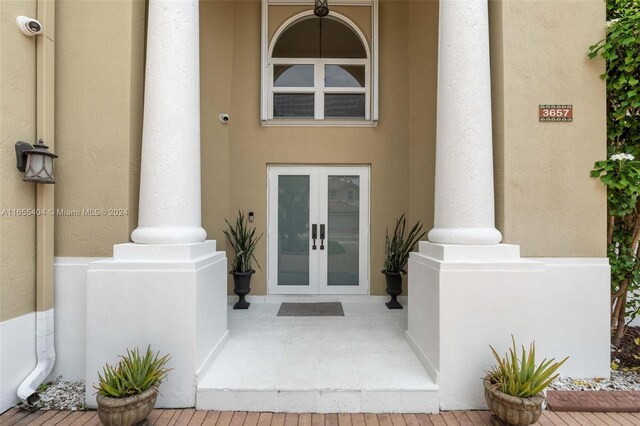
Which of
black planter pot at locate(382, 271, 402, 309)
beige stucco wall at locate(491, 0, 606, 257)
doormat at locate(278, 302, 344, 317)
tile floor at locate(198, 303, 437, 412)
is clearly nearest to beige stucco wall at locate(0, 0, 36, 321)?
tile floor at locate(198, 303, 437, 412)

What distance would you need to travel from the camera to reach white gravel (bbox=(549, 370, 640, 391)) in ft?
9.00

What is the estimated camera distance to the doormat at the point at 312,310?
4.36 meters

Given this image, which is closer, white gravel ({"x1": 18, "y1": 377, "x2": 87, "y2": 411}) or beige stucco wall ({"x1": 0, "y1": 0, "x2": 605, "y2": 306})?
white gravel ({"x1": 18, "y1": 377, "x2": 87, "y2": 411})

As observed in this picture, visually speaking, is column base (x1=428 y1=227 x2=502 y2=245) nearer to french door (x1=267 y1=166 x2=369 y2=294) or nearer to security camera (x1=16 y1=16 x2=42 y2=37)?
french door (x1=267 y1=166 x2=369 y2=294)

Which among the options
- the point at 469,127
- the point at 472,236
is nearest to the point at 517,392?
the point at 472,236

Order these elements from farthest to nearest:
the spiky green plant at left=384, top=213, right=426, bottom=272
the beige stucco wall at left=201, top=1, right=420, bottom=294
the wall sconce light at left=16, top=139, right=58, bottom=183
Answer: the beige stucco wall at left=201, top=1, right=420, bottom=294 → the spiky green plant at left=384, top=213, right=426, bottom=272 → the wall sconce light at left=16, top=139, right=58, bottom=183

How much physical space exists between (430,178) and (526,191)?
1875 mm

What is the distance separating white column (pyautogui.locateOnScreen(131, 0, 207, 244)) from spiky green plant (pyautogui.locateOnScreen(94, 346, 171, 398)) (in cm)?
93

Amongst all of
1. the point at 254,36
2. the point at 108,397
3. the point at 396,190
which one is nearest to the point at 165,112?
the point at 108,397

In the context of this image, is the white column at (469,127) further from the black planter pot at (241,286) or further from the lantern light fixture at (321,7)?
the black planter pot at (241,286)

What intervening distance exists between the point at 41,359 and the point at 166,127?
222cm

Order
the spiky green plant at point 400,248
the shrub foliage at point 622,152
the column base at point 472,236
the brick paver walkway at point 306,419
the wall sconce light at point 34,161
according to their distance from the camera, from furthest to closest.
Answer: the spiky green plant at point 400,248 < the shrub foliage at point 622,152 < the column base at point 472,236 < the wall sconce light at point 34,161 < the brick paver walkway at point 306,419

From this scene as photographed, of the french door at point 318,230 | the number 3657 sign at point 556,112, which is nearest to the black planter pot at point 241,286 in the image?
the french door at point 318,230

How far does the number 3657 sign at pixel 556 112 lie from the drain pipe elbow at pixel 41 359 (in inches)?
185
